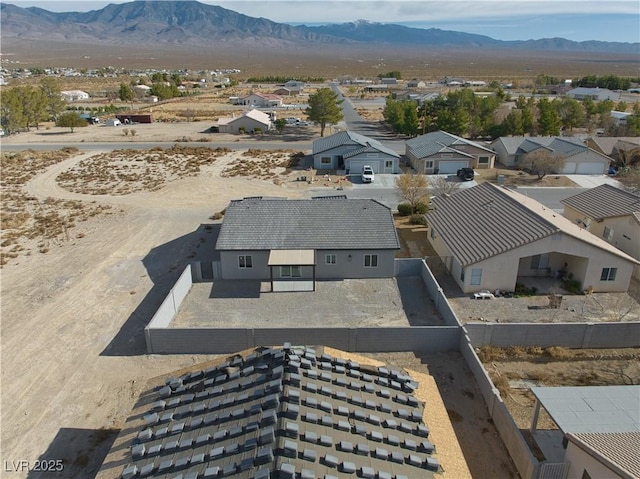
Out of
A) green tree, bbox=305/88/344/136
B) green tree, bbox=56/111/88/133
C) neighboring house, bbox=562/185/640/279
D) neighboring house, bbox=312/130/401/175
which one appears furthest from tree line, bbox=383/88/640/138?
green tree, bbox=56/111/88/133

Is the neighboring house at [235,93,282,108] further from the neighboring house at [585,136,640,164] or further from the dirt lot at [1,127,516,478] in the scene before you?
the neighboring house at [585,136,640,164]

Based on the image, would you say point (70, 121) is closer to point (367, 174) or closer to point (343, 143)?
point (343, 143)

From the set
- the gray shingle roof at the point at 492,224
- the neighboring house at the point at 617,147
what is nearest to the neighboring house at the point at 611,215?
the gray shingle roof at the point at 492,224

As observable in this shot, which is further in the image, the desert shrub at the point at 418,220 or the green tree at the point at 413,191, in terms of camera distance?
the green tree at the point at 413,191

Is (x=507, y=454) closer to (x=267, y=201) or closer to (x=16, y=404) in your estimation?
(x=16, y=404)

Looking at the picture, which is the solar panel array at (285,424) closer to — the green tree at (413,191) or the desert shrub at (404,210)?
the desert shrub at (404,210)
